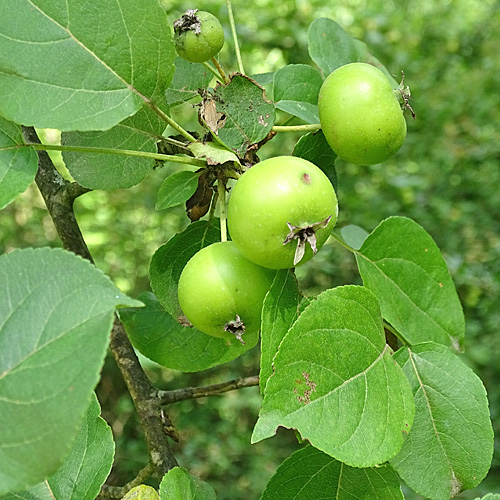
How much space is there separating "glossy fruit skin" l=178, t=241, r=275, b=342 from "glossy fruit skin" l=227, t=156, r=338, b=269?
5 centimetres

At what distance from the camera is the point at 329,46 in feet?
4.03

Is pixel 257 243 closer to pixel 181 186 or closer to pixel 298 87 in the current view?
pixel 181 186

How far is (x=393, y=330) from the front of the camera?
100 cm

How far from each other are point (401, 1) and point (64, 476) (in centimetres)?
826

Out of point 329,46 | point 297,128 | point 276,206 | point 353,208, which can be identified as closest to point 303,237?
point 276,206

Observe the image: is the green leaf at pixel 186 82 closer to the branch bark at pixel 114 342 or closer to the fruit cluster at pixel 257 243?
the branch bark at pixel 114 342

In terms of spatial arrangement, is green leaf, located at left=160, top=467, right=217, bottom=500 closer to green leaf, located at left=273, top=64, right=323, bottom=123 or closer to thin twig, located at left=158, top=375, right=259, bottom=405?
thin twig, located at left=158, top=375, right=259, bottom=405

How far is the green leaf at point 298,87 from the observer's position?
41.7 inches

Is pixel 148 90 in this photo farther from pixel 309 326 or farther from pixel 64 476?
pixel 64 476

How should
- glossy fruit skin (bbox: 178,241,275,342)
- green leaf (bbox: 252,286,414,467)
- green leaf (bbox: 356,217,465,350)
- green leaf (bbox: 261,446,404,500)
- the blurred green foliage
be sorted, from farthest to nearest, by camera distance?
the blurred green foliage → green leaf (bbox: 356,217,465,350) → green leaf (bbox: 261,446,404,500) → glossy fruit skin (bbox: 178,241,275,342) → green leaf (bbox: 252,286,414,467)

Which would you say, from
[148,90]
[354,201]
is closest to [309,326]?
[148,90]

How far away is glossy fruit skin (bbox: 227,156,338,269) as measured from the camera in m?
0.74

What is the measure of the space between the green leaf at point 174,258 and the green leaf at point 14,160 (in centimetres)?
30

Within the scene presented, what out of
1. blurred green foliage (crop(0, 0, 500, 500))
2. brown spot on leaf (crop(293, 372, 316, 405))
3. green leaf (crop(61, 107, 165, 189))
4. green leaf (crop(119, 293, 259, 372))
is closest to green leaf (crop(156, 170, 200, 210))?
green leaf (crop(61, 107, 165, 189))
